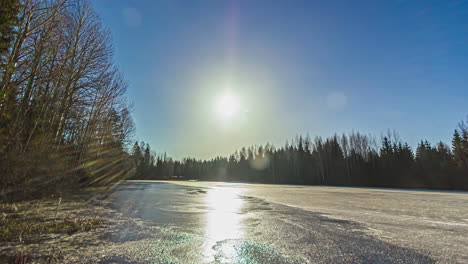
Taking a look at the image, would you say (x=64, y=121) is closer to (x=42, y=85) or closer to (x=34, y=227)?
(x=42, y=85)

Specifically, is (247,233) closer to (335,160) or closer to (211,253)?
(211,253)

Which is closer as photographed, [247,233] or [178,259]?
[178,259]

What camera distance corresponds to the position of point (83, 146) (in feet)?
49.7

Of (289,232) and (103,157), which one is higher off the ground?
(103,157)

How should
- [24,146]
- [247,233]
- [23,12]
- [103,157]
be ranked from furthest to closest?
[103,157] < [24,146] < [23,12] < [247,233]

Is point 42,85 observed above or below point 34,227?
above

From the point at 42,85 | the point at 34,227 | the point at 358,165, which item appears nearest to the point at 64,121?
the point at 42,85

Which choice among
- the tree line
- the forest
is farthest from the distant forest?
the tree line

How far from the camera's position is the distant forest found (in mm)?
31562

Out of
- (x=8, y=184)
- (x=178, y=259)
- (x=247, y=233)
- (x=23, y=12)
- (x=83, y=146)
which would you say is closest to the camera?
(x=178, y=259)

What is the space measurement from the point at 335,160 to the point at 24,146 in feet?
156

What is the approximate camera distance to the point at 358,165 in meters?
41.3

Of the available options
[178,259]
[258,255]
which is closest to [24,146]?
[178,259]

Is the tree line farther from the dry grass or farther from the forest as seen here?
the dry grass
